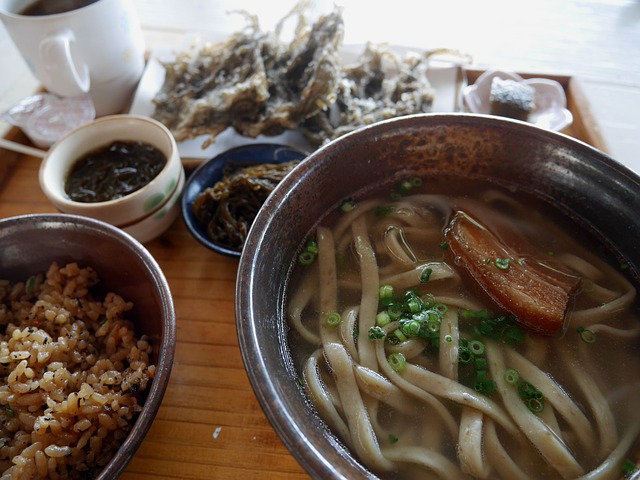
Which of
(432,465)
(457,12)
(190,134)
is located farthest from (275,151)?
(457,12)

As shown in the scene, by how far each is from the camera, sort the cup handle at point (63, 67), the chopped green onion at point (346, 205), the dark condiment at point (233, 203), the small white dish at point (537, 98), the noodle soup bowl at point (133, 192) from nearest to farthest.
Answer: the chopped green onion at point (346, 205), the noodle soup bowl at point (133, 192), the dark condiment at point (233, 203), the cup handle at point (63, 67), the small white dish at point (537, 98)

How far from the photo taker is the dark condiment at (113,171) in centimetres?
204

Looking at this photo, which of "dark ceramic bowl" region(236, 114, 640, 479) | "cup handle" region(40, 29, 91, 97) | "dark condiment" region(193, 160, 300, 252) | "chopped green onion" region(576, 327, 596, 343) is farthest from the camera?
"cup handle" region(40, 29, 91, 97)

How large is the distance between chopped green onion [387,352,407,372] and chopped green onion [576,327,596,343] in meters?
0.53

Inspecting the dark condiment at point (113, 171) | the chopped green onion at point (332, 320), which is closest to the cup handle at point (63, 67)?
the dark condiment at point (113, 171)

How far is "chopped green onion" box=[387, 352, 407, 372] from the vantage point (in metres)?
1.40

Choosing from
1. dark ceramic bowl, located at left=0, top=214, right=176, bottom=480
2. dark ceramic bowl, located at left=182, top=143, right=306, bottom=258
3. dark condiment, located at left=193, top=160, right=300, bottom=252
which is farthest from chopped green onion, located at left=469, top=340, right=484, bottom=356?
dark ceramic bowl, located at left=182, top=143, right=306, bottom=258

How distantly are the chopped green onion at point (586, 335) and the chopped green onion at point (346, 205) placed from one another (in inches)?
31.7

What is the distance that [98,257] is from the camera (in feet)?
5.50

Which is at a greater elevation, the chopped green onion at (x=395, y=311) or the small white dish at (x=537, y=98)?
the small white dish at (x=537, y=98)

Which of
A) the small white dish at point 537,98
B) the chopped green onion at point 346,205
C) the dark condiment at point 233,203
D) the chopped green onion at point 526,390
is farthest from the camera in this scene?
the small white dish at point 537,98

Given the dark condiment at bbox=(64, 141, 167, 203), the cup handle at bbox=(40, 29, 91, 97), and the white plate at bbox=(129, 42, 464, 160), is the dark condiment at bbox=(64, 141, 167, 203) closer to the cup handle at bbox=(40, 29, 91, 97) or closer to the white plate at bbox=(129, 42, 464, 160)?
the white plate at bbox=(129, 42, 464, 160)

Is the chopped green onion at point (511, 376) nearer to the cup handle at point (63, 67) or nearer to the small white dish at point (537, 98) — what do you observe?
the small white dish at point (537, 98)

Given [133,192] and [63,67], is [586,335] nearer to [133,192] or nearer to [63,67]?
[133,192]
